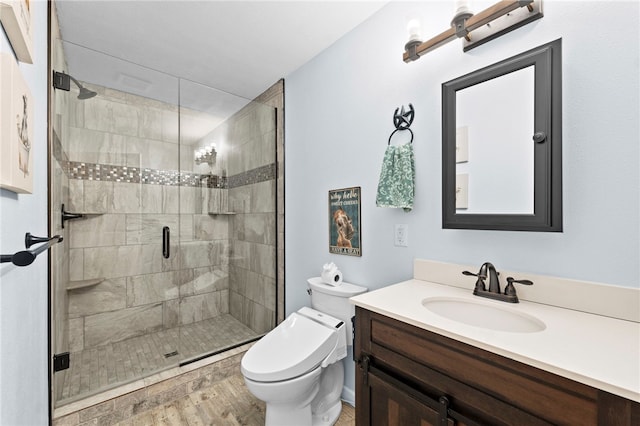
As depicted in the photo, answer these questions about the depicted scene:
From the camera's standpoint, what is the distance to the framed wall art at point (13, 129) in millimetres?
612

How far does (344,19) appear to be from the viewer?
1.76 metres

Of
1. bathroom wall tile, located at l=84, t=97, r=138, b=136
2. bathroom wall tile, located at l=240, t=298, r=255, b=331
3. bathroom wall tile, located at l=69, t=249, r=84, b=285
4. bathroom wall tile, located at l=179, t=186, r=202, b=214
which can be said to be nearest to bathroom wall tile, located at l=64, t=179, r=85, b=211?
bathroom wall tile, located at l=69, t=249, r=84, b=285

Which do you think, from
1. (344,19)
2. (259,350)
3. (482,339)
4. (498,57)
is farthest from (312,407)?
(344,19)

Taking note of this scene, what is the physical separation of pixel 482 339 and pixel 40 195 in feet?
5.94

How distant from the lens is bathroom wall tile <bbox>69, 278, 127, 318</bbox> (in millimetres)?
2197

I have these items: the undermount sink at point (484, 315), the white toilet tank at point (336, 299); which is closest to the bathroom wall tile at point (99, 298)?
the white toilet tank at point (336, 299)

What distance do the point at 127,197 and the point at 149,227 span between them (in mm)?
310

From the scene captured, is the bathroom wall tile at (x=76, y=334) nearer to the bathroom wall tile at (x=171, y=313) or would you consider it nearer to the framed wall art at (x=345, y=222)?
the bathroom wall tile at (x=171, y=313)

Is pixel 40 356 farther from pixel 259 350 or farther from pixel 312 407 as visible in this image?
pixel 312 407

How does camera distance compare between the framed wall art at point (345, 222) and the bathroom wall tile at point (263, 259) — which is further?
the bathroom wall tile at point (263, 259)

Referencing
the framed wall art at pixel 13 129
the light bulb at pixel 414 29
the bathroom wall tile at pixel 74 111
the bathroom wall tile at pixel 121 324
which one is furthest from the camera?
the bathroom wall tile at pixel 121 324

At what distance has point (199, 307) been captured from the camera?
253 centimetres

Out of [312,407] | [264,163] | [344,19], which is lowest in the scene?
[312,407]

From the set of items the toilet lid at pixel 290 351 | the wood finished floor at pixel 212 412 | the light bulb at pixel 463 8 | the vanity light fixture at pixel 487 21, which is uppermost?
the light bulb at pixel 463 8
